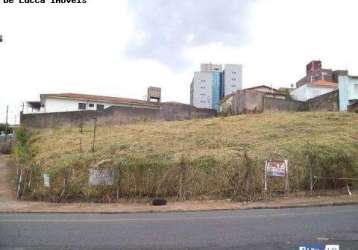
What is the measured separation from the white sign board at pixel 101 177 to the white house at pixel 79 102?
91.9 feet

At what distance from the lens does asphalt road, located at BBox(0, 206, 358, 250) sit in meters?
8.41

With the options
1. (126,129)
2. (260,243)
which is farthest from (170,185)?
(126,129)

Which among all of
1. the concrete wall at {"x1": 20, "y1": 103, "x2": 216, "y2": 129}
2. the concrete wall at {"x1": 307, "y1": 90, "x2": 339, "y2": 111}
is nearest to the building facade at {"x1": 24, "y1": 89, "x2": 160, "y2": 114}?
the concrete wall at {"x1": 20, "y1": 103, "x2": 216, "y2": 129}

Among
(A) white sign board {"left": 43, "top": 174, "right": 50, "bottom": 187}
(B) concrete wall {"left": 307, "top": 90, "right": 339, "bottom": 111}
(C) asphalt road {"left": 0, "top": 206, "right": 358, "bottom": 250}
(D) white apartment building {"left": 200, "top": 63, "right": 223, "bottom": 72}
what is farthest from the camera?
(D) white apartment building {"left": 200, "top": 63, "right": 223, "bottom": 72}

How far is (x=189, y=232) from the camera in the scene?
9852mm

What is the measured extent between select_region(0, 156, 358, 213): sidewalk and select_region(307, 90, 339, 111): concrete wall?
24.4 meters

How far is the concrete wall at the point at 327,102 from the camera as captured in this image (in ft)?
133

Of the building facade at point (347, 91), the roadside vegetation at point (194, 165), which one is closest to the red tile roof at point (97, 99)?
the building facade at point (347, 91)

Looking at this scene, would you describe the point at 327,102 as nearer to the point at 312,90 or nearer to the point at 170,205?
the point at 312,90

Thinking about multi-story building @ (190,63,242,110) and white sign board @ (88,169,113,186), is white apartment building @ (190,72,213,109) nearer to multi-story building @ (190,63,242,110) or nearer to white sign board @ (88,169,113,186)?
multi-story building @ (190,63,242,110)

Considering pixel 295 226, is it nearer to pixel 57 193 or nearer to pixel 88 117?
pixel 57 193

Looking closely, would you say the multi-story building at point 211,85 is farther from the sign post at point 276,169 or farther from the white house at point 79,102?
the sign post at point 276,169

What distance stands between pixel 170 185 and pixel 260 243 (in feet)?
35.4

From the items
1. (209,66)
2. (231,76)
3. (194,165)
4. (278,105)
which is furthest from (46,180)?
(209,66)
